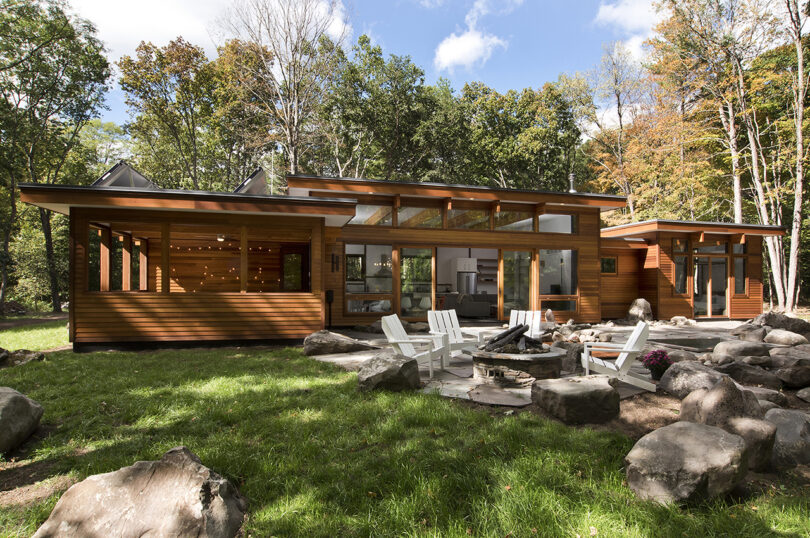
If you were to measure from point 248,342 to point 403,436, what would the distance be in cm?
625

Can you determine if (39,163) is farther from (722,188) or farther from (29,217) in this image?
(722,188)

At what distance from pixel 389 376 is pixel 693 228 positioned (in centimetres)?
1426

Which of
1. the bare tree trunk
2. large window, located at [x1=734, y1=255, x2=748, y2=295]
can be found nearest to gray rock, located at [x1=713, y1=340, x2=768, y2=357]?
large window, located at [x1=734, y1=255, x2=748, y2=295]

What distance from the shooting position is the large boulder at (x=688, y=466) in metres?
2.39

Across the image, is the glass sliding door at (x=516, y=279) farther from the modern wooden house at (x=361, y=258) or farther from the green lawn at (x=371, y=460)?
the green lawn at (x=371, y=460)

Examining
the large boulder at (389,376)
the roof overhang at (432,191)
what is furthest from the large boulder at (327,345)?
the roof overhang at (432,191)

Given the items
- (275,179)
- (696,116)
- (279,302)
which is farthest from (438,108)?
(279,302)

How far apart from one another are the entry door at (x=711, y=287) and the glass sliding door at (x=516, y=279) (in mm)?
6749

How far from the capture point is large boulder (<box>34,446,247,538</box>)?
2.02 m

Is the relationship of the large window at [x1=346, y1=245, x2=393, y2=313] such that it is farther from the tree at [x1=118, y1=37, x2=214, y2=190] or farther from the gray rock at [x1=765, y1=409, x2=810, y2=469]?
the tree at [x1=118, y1=37, x2=214, y2=190]

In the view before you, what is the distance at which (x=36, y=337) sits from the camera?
9.74 m

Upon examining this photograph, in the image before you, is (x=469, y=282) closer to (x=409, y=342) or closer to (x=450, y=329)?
(x=450, y=329)

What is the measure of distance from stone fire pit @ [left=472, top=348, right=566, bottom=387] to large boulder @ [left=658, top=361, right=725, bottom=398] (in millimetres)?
1197

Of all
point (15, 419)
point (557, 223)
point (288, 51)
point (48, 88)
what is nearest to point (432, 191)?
point (557, 223)
